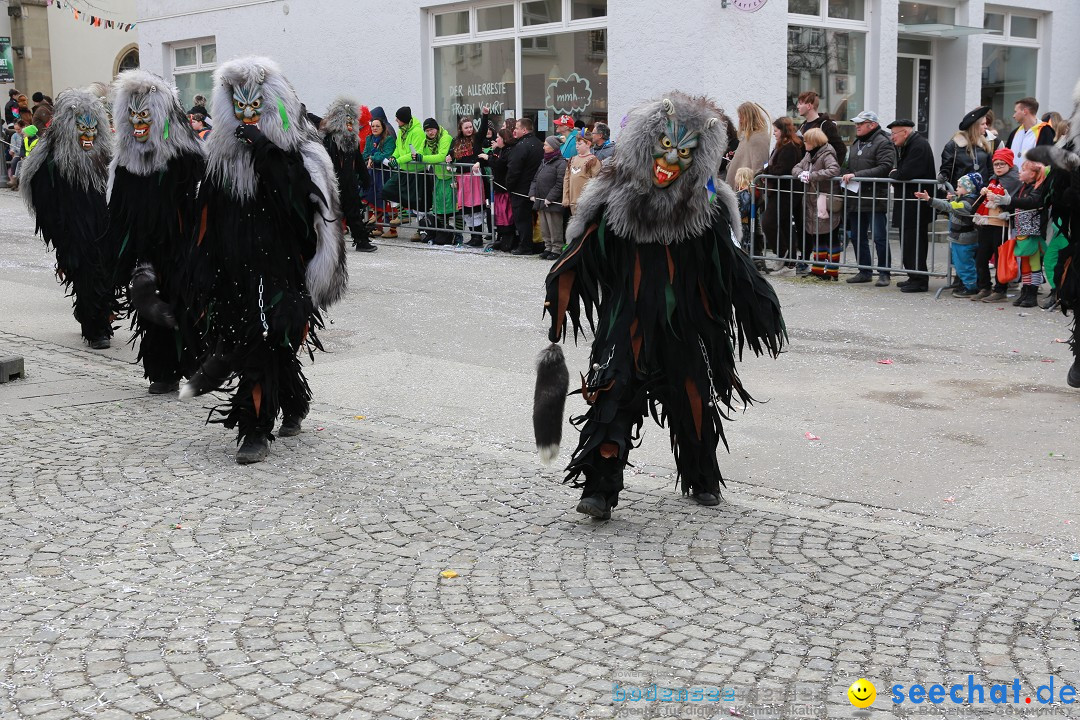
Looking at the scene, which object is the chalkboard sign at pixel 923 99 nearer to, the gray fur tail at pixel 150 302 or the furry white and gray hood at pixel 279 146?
the furry white and gray hood at pixel 279 146

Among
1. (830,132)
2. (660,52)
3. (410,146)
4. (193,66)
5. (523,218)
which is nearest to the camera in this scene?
(830,132)

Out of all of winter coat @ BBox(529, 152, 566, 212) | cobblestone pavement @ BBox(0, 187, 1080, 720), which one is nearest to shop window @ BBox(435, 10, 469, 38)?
winter coat @ BBox(529, 152, 566, 212)

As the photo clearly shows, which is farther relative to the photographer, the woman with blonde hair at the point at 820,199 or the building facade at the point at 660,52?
the building facade at the point at 660,52

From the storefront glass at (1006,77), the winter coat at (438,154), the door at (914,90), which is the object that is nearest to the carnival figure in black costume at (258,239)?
the winter coat at (438,154)

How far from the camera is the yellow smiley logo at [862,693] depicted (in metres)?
3.74

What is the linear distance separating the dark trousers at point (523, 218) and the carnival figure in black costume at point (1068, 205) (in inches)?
319

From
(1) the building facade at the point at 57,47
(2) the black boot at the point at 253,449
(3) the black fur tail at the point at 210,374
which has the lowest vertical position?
(2) the black boot at the point at 253,449

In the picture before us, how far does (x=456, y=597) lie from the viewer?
4.70 metres

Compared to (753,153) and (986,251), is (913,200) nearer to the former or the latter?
(986,251)

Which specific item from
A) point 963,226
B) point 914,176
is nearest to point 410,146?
point 914,176

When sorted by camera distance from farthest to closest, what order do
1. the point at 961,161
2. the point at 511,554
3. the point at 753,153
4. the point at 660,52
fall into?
1. the point at 660,52
2. the point at 753,153
3. the point at 961,161
4. the point at 511,554

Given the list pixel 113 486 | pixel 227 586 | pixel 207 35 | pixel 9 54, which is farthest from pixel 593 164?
pixel 9 54

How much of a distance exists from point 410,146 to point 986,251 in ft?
27.0

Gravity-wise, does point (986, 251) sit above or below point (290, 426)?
above
